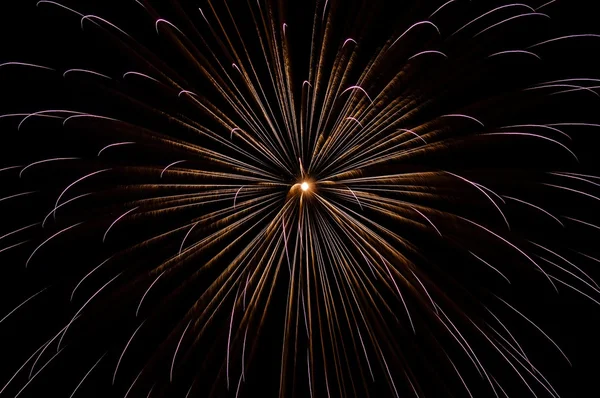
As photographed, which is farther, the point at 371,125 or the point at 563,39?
the point at 371,125

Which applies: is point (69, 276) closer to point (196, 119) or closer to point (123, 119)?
point (123, 119)

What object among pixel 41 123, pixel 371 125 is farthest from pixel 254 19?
pixel 41 123

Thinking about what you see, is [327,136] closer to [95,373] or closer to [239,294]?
[239,294]

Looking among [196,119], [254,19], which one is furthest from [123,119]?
[254,19]

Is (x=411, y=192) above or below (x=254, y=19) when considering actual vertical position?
below

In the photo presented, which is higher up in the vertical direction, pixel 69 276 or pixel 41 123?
pixel 41 123

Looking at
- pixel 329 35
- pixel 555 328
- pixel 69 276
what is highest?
pixel 329 35
